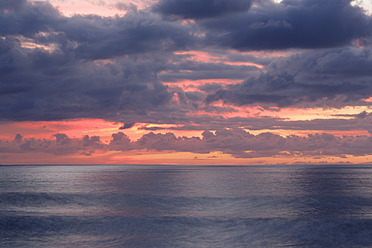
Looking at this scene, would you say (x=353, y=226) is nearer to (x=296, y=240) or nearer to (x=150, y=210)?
(x=296, y=240)

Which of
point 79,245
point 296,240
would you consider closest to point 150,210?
point 79,245

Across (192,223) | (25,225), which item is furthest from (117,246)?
(25,225)

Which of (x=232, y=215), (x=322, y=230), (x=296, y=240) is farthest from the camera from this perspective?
(x=232, y=215)

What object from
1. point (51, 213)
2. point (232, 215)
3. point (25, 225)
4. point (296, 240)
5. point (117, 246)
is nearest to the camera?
point (117, 246)

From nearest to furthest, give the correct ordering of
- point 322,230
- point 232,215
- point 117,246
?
point 117,246 → point 322,230 → point 232,215

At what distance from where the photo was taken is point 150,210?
50.5 m

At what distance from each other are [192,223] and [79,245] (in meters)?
13.9

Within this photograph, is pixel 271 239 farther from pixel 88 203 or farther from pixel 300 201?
pixel 88 203

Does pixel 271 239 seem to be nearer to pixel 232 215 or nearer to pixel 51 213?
pixel 232 215

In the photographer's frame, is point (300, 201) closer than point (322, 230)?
No

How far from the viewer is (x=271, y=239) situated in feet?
109

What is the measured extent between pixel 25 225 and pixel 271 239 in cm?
2682

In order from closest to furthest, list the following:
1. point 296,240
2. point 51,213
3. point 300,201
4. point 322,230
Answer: point 296,240 < point 322,230 < point 51,213 < point 300,201

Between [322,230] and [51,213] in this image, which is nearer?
[322,230]
